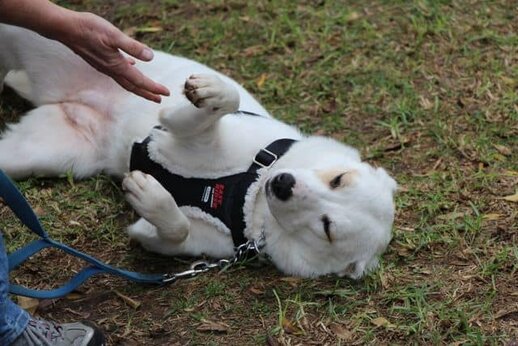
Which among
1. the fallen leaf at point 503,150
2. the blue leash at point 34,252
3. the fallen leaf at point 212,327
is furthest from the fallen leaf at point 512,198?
the blue leash at point 34,252

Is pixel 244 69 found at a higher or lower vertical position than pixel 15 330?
lower

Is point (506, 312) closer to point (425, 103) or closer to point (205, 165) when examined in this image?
point (205, 165)

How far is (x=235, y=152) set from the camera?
10.7ft

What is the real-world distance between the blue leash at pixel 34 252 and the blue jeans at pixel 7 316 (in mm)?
184

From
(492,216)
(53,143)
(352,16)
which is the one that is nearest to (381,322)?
(492,216)

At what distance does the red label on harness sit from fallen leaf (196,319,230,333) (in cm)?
47

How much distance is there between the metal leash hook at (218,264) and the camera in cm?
310

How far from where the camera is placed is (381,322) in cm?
293

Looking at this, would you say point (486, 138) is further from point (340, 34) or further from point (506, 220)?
point (340, 34)

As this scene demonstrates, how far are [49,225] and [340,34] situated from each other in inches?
90.0

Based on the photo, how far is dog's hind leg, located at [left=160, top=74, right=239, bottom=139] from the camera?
302 centimetres

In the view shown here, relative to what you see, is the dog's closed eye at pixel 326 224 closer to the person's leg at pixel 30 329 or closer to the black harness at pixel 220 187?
the black harness at pixel 220 187

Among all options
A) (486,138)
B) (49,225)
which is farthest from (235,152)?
(486,138)

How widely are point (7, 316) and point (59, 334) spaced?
243 millimetres
